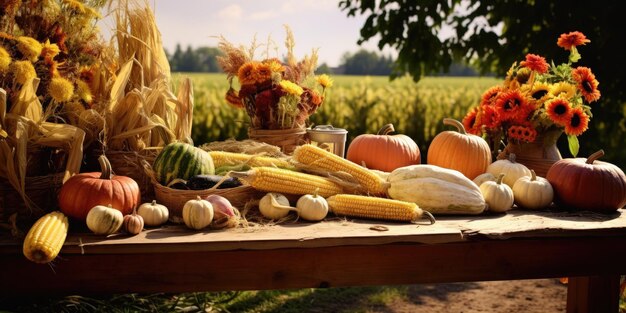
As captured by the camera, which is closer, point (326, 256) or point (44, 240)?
point (44, 240)

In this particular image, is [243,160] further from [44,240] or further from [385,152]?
[44,240]

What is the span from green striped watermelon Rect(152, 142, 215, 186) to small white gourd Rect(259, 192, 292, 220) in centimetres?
34

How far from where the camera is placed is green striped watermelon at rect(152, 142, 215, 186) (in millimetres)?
2414

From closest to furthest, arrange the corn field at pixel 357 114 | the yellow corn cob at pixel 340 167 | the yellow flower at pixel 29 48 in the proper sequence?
1. the yellow flower at pixel 29 48
2. the yellow corn cob at pixel 340 167
3. the corn field at pixel 357 114

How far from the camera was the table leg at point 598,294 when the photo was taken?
8.50ft

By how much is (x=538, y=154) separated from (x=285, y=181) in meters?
1.45

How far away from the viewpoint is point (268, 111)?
3.10m

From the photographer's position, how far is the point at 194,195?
228cm

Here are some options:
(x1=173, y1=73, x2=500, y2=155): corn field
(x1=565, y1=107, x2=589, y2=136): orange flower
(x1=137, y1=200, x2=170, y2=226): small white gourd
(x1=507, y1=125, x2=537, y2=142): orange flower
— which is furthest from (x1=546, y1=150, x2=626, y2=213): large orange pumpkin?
(x1=173, y1=73, x2=500, y2=155): corn field

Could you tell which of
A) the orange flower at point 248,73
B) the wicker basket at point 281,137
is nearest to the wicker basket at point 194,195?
the wicker basket at point 281,137

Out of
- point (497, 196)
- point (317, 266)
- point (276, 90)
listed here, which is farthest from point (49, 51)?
point (497, 196)

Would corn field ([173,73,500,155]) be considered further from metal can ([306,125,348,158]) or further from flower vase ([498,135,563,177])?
flower vase ([498,135,563,177])

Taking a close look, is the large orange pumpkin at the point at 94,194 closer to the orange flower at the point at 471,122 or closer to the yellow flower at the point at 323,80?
the yellow flower at the point at 323,80

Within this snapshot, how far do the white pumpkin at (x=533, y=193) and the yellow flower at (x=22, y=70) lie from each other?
205 cm
